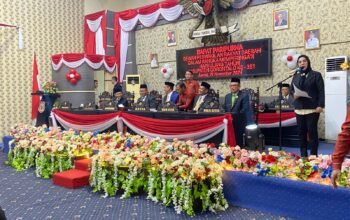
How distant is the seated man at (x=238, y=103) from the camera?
184 inches

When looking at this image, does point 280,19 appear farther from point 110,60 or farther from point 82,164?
Result: point 82,164

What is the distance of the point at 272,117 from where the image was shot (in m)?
5.80

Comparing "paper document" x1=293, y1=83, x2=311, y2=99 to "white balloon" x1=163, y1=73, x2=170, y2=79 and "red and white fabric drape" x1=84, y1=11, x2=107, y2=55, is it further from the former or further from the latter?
"red and white fabric drape" x1=84, y1=11, x2=107, y2=55

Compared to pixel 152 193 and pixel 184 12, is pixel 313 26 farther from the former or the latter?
pixel 152 193

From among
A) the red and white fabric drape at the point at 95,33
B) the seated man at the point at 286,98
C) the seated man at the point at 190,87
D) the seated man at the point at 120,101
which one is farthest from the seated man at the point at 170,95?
the red and white fabric drape at the point at 95,33

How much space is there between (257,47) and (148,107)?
2.61 metres

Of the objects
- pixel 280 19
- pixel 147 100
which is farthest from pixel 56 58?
pixel 280 19

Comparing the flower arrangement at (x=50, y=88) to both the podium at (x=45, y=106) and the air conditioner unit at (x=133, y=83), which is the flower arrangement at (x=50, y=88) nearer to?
the podium at (x=45, y=106)

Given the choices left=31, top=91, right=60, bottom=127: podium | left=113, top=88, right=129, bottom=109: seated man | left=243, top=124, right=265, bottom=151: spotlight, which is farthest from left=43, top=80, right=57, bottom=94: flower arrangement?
left=243, top=124, right=265, bottom=151: spotlight

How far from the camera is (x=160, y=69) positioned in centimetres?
898

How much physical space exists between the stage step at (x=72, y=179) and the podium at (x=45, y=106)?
174 inches

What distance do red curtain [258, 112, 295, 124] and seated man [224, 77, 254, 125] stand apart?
1.20 m

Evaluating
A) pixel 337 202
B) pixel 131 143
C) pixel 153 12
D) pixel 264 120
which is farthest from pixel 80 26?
pixel 337 202

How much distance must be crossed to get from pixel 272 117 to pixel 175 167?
3295mm
